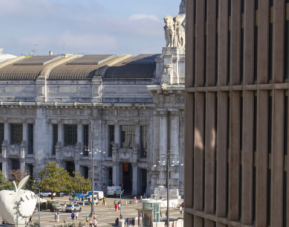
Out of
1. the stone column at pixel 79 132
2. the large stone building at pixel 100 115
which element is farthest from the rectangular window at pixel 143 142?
the stone column at pixel 79 132

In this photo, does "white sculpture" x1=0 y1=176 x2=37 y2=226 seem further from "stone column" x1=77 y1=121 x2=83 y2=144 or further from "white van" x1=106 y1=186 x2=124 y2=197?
"stone column" x1=77 y1=121 x2=83 y2=144

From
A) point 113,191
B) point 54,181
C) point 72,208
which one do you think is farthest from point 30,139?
point 72,208

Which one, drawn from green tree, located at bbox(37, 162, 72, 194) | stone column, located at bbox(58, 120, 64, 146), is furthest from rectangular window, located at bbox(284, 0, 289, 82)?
stone column, located at bbox(58, 120, 64, 146)

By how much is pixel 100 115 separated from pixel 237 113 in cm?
6757

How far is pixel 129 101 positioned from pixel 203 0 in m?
60.5

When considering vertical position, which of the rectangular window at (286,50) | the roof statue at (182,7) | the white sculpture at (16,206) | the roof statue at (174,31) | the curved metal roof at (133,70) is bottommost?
the white sculpture at (16,206)

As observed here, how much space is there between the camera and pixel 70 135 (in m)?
112

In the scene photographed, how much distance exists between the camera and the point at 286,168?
38.2 m

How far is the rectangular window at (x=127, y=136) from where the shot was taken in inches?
4220

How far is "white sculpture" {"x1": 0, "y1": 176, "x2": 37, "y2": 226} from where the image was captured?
74.0 meters

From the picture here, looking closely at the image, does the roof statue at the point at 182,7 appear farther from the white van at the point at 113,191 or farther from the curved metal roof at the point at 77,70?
the white van at the point at 113,191

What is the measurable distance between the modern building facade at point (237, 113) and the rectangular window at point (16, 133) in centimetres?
7132

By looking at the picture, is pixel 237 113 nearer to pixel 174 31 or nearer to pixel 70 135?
pixel 174 31

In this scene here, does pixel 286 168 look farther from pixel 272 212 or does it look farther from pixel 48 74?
pixel 48 74
